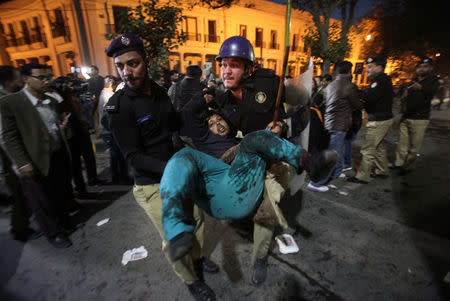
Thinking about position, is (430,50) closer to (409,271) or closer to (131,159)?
(409,271)

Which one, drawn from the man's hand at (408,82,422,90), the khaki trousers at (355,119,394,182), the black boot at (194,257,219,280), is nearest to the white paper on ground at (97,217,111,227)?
the black boot at (194,257,219,280)

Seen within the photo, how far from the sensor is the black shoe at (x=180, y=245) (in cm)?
118

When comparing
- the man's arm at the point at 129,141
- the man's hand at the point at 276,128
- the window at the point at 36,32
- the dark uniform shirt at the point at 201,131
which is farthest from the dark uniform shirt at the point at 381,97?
the window at the point at 36,32

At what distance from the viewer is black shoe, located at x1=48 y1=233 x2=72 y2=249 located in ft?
9.33

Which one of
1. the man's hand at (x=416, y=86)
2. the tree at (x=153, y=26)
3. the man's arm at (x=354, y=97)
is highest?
the tree at (x=153, y=26)

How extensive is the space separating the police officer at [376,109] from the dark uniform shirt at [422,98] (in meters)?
0.77

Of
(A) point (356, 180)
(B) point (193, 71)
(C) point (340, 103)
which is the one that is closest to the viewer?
(C) point (340, 103)

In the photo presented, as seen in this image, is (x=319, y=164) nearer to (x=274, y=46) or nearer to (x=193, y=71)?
(x=193, y=71)

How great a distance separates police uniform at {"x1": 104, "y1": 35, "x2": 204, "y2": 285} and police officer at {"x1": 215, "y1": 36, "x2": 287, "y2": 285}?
667 mm

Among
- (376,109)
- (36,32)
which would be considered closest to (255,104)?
(376,109)

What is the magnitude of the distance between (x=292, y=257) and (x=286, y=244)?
8.0 inches

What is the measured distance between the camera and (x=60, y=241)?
286cm

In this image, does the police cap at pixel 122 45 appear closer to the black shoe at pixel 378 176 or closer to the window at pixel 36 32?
the black shoe at pixel 378 176

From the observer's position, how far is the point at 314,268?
7.57ft
